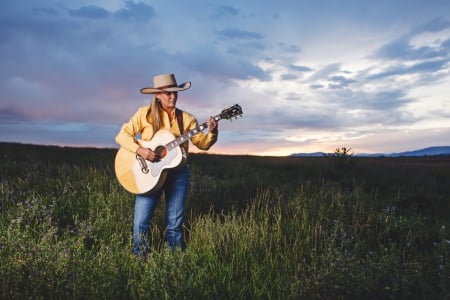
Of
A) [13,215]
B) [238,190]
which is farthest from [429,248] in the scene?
[13,215]

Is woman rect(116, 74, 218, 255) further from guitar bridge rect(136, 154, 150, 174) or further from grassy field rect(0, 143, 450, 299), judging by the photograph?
grassy field rect(0, 143, 450, 299)

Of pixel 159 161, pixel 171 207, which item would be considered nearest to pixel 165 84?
pixel 159 161

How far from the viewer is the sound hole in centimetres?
439

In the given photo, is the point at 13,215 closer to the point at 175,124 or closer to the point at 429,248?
the point at 175,124

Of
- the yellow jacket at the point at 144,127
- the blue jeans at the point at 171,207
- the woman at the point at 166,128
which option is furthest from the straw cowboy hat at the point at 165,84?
the blue jeans at the point at 171,207

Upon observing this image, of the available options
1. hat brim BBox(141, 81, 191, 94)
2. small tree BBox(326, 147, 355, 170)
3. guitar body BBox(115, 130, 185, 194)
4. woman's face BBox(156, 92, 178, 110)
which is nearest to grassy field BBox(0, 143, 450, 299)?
guitar body BBox(115, 130, 185, 194)

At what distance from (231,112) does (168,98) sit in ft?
2.49

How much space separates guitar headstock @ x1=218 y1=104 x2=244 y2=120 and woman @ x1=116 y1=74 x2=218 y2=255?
30 centimetres

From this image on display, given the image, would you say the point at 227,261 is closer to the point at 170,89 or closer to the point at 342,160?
the point at 170,89

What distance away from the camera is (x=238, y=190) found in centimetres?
782

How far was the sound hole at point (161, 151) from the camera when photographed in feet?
14.4

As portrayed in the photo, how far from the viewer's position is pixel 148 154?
4316mm

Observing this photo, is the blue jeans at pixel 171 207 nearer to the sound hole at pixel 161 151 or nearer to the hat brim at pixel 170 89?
the sound hole at pixel 161 151

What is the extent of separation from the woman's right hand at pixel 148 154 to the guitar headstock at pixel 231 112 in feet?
2.71
